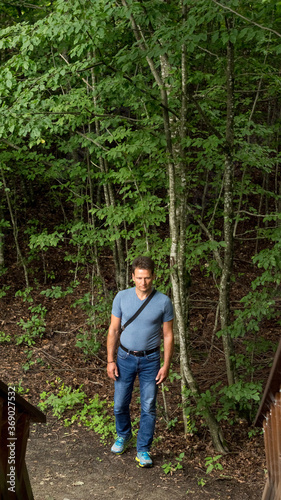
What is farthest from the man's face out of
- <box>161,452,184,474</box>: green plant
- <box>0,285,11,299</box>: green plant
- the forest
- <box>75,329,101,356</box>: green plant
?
<box>0,285,11,299</box>: green plant

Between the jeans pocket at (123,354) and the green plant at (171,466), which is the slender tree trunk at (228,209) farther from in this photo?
the jeans pocket at (123,354)

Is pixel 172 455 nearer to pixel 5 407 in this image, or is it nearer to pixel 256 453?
pixel 256 453

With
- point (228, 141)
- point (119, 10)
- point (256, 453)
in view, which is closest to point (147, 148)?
point (228, 141)

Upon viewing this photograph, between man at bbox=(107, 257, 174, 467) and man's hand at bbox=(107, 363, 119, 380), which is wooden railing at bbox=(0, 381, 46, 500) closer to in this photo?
man at bbox=(107, 257, 174, 467)

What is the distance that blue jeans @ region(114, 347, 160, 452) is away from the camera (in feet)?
15.6

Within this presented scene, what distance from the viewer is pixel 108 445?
18.3 ft

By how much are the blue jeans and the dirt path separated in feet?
1.10

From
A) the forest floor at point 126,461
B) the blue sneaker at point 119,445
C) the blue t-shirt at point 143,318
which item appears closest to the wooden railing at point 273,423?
the blue t-shirt at point 143,318

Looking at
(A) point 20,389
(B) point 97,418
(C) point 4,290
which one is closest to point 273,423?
(B) point 97,418

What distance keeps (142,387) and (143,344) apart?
528 mm

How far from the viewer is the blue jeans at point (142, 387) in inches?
187

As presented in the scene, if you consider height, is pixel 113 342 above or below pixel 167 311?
below

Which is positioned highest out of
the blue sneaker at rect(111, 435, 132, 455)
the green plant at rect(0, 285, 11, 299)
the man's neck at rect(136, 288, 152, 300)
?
the man's neck at rect(136, 288, 152, 300)

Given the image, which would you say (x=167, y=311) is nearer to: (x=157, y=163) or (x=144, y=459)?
(x=144, y=459)
